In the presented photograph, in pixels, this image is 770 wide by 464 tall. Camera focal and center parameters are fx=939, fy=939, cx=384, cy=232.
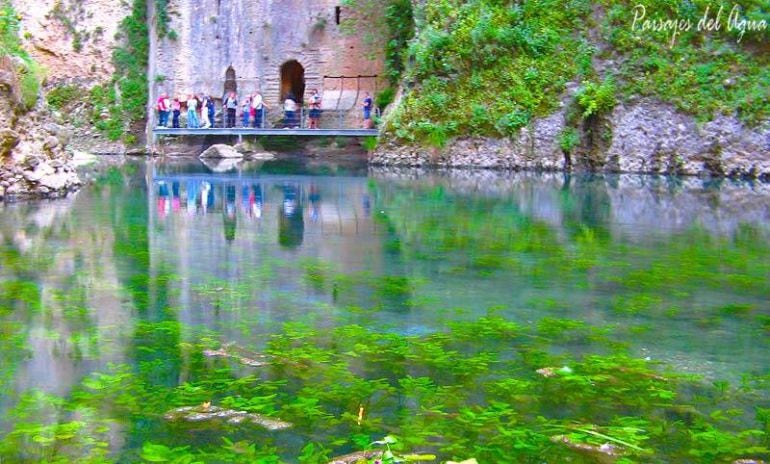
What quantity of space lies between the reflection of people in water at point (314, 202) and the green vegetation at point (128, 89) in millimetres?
17634

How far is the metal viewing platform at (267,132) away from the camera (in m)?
30.7

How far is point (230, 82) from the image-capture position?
35.7m

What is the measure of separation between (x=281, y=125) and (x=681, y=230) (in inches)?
924

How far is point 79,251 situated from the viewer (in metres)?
10.6

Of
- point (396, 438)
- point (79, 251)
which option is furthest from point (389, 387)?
point (79, 251)

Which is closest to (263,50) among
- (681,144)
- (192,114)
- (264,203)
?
(192,114)

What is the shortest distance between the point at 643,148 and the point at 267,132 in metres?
13.3

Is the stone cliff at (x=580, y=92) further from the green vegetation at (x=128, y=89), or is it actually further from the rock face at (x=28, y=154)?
the green vegetation at (x=128, y=89)

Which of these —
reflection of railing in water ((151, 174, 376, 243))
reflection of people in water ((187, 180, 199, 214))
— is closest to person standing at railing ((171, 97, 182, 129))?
reflection of railing in water ((151, 174, 376, 243))

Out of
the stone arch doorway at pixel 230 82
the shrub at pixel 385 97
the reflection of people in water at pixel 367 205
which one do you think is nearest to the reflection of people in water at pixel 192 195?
the reflection of people in water at pixel 367 205

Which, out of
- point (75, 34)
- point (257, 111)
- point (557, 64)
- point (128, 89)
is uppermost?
point (75, 34)

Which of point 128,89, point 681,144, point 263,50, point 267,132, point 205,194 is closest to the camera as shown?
point 205,194

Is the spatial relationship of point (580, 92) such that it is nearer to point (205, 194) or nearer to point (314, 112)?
point (205, 194)

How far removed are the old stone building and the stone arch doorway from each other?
4cm
